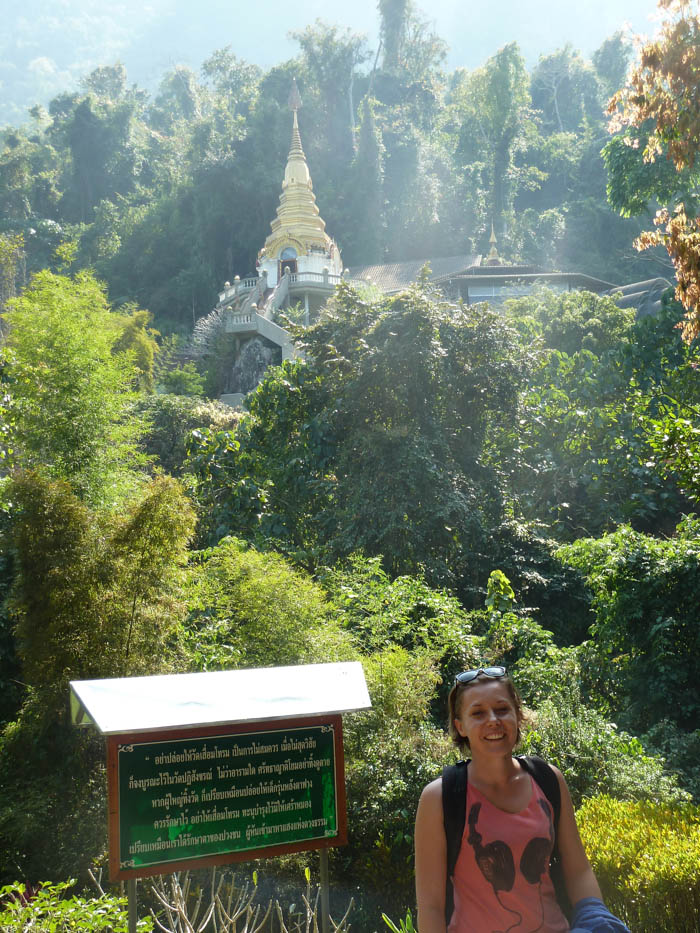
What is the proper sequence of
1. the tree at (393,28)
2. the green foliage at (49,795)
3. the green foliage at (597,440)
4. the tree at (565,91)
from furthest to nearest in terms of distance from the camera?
the tree at (565,91)
the tree at (393,28)
the green foliage at (597,440)
the green foliage at (49,795)

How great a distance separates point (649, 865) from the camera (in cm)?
367

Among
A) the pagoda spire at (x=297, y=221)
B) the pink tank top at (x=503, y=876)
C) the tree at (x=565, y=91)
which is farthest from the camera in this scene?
the tree at (x=565, y=91)

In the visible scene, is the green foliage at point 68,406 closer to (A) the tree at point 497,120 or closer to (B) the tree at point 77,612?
(B) the tree at point 77,612

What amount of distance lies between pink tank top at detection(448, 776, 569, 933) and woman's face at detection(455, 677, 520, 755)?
0.53 feet

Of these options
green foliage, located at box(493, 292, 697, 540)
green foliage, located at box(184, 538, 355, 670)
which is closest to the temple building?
green foliage, located at box(493, 292, 697, 540)

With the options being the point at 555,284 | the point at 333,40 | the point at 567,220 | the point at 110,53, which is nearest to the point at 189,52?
the point at 110,53

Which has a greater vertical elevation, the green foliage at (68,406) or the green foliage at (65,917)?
the green foliage at (68,406)

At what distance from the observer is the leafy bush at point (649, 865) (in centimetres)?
355

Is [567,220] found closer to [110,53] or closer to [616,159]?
[616,159]

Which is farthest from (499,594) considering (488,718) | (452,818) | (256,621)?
(452,818)

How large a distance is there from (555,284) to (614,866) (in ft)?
97.1

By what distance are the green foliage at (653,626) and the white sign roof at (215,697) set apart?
16.3 feet

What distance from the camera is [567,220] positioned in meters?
43.5

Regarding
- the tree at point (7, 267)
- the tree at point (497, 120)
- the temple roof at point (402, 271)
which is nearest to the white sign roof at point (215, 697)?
the tree at point (7, 267)
